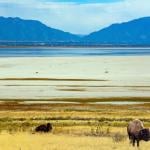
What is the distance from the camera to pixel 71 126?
34062 mm

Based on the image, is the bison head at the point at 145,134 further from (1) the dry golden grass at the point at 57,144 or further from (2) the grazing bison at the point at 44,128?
(2) the grazing bison at the point at 44,128

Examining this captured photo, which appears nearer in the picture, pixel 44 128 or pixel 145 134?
pixel 145 134

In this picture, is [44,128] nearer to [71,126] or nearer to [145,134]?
[71,126]

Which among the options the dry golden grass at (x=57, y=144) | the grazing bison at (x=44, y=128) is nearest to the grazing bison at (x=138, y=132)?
the dry golden grass at (x=57, y=144)

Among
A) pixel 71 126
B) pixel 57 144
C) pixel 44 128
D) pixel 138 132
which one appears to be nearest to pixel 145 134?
pixel 138 132

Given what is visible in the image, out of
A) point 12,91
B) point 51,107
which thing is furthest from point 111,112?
point 12,91

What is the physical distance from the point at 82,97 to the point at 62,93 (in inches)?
186

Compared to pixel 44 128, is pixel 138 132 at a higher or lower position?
higher

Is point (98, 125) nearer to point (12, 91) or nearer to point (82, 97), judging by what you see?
point (82, 97)

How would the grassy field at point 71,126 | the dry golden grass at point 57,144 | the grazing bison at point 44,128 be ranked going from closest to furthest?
the dry golden grass at point 57,144
the grassy field at point 71,126
the grazing bison at point 44,128

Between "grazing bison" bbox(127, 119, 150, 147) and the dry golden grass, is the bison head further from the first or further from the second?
the dry golden grass

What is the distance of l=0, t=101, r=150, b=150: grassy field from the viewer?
22547mm

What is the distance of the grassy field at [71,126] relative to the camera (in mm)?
22547

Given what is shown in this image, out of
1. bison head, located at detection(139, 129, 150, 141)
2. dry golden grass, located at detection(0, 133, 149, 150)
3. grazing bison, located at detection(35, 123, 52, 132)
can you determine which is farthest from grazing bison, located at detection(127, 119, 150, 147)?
grazing bison, located at detection(35, 123, 52, 132)
